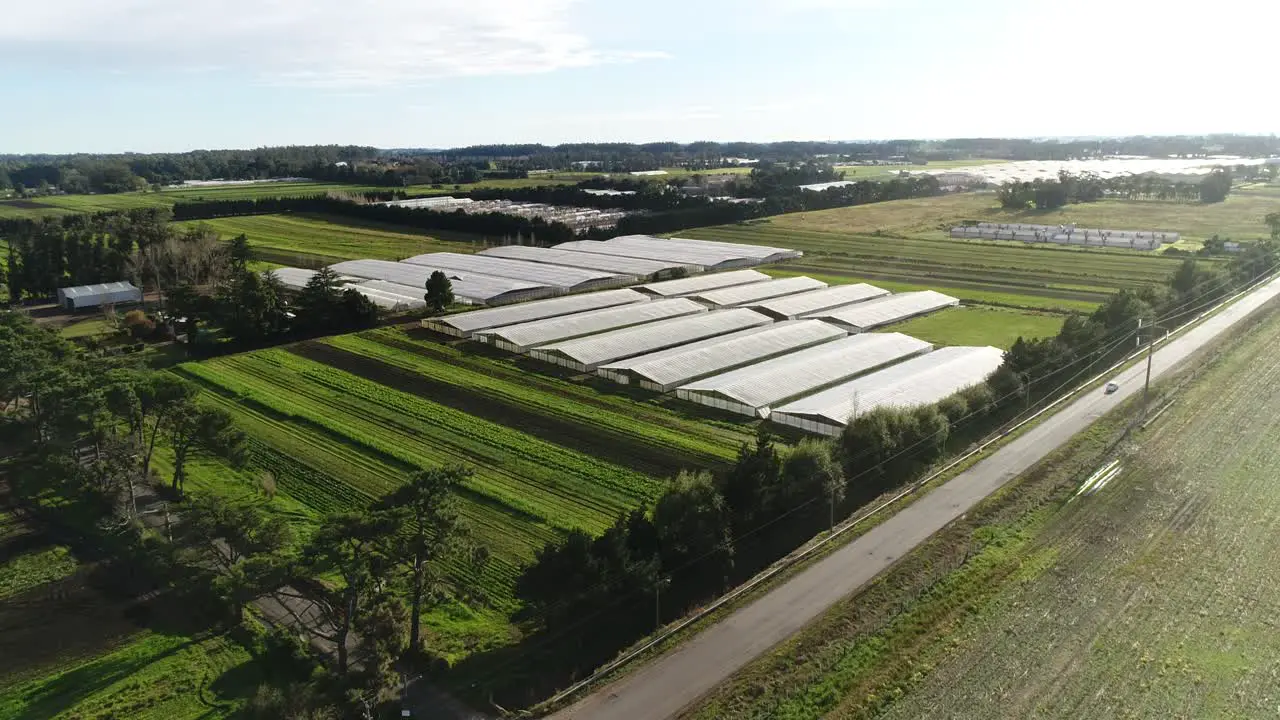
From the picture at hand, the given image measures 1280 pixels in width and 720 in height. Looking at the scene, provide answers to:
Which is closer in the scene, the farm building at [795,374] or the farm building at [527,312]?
the farm building at [795,374]

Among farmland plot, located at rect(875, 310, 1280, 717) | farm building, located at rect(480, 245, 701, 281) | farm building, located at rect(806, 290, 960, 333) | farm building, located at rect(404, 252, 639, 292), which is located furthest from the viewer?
farm building, located at rect(480, 245, 701, 281)

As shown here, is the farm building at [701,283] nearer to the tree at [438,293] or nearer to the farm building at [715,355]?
the farm building at [715,355]

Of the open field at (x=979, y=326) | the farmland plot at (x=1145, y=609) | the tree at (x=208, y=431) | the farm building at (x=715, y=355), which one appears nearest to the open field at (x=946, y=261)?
the open field at (x=979, y=326)

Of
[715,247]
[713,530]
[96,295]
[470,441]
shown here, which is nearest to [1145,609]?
[713,530]

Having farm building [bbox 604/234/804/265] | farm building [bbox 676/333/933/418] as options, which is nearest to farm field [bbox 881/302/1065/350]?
farm building [bbox 676/333/933/418]

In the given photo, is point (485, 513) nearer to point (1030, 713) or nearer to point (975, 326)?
point (1030, 713)

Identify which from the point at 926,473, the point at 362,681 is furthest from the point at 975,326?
the point at 362,681

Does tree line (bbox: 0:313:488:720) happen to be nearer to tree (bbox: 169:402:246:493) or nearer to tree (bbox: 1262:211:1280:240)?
tree (bbox: 169:402:246:493)

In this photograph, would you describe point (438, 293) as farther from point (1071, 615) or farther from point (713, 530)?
point (1071, 615)
